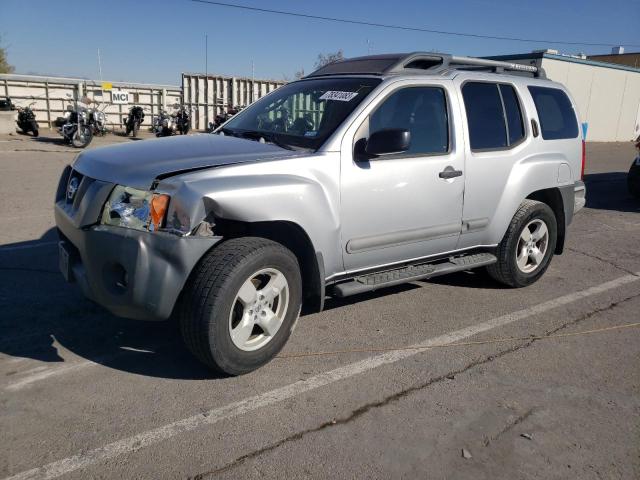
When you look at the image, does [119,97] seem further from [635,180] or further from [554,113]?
[554,113]

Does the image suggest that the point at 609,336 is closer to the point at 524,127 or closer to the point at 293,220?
the point at 524,127

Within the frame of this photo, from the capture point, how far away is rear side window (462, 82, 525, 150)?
15.4 feet

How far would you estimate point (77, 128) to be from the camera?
15.7m

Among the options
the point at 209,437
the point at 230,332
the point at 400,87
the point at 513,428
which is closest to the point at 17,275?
the point at 230,332

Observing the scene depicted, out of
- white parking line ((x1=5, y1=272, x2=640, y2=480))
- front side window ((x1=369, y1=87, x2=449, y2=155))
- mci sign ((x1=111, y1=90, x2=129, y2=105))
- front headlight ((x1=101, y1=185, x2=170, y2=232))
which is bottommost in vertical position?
white parking line ((x1=5, y1=272, x2=640, y2=480))

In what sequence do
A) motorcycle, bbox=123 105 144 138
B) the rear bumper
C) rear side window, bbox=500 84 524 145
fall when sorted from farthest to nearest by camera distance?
motorcycle, bbox=123 105 144 138, rear side window, bbox=500 84 524 145, the rear bumper

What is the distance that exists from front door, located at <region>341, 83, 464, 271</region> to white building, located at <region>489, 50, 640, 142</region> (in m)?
21.4

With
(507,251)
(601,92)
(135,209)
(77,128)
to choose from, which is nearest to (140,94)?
(77,128)

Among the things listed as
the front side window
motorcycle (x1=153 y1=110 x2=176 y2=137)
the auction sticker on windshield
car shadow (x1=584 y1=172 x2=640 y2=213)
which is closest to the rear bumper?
the auction sticker on windshield

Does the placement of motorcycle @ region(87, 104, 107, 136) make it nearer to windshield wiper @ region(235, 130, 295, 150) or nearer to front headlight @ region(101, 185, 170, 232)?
windshield wiper @ region(235, 130, 295, 150)

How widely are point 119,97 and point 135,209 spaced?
1842 centimetres

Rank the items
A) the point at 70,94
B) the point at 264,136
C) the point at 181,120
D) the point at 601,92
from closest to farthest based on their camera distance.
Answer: the point at 264,136 < the point at 181,120 < the point at 70,94 < the point at 601,92

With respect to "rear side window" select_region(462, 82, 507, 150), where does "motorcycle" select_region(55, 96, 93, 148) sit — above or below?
below

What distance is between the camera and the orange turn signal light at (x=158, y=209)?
10.3 feet
